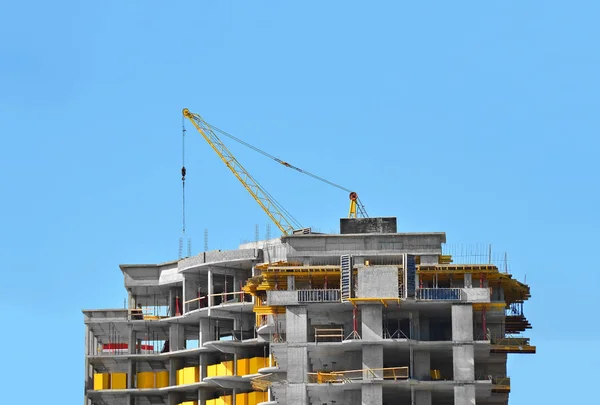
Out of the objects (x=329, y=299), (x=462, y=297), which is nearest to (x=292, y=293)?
(x=329, y=299)

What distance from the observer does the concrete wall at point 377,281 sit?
196500 mm

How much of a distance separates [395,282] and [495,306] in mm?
9914

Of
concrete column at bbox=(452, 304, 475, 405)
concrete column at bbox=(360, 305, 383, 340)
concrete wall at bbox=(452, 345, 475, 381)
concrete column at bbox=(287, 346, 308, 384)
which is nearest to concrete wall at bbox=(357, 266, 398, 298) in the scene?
concrete column at bbox=(360, 305, 383, 340)

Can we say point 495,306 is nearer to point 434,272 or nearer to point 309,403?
point 434,272

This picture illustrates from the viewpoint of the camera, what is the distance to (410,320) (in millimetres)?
199250

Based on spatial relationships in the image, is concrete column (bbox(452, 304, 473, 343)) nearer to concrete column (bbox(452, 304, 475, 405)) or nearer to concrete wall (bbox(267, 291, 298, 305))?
concrete column (bbox(452, 304, 475, 405))

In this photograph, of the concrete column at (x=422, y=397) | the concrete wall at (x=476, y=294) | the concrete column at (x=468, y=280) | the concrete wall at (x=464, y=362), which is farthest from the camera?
the concrete column at (x=468, y=280)

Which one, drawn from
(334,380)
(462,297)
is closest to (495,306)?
(462,297)

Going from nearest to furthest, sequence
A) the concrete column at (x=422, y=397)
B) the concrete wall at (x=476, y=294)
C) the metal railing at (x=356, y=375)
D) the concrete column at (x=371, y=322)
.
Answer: the metal railing at (x=356, y=375) < the concrete column at (x=371, y=322) < the concrete column at (x=422, y=397) < the concrete wall at (x=476, y=294)

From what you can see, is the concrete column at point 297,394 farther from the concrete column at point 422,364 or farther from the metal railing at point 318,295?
the concrete column at point 422,364

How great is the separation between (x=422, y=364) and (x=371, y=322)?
644 centimetres

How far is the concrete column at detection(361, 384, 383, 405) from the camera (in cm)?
19462

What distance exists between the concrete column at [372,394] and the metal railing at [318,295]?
351 inches

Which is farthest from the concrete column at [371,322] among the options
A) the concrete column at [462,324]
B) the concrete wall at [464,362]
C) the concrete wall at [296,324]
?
the concrete wall at [464,362]
